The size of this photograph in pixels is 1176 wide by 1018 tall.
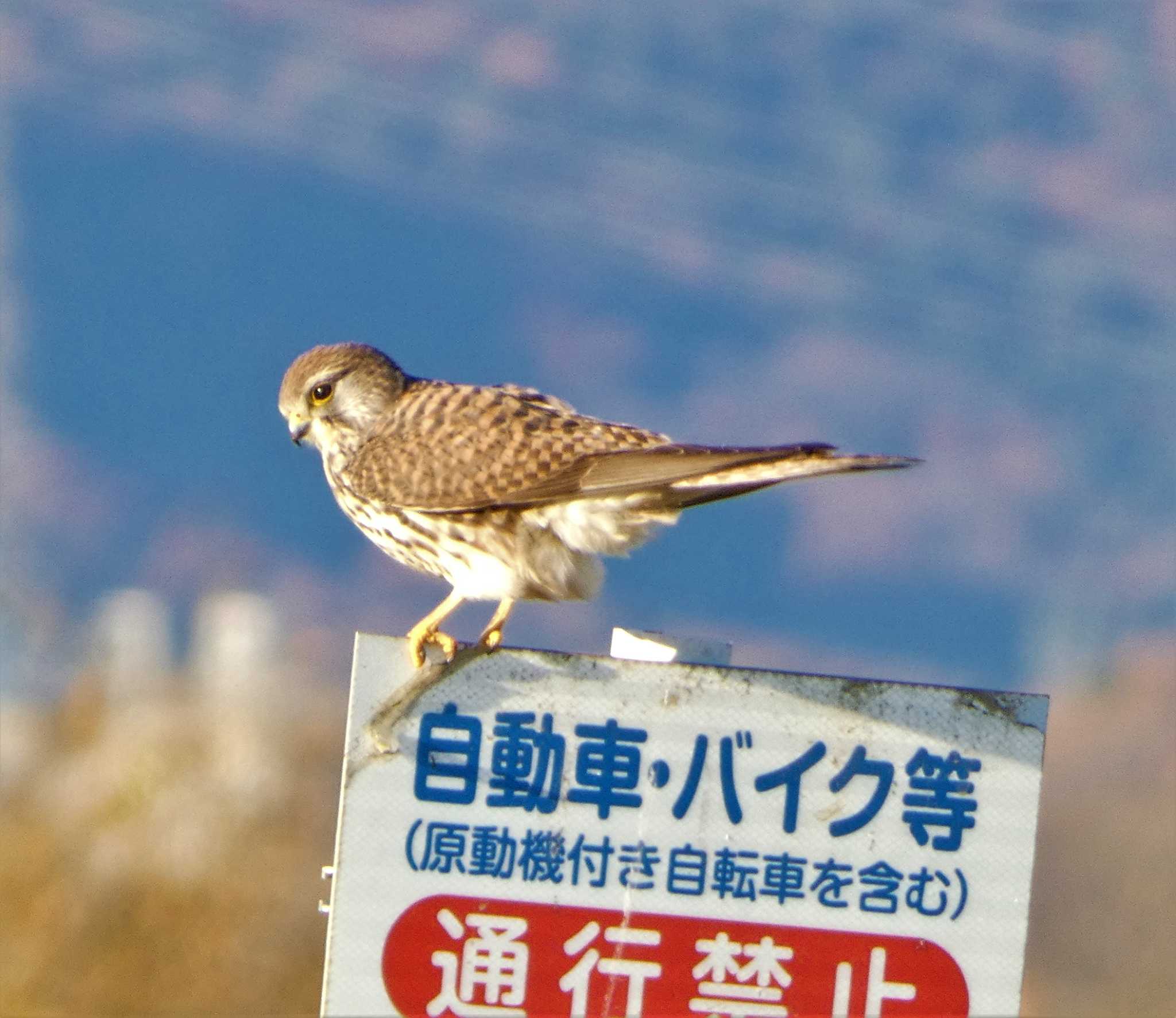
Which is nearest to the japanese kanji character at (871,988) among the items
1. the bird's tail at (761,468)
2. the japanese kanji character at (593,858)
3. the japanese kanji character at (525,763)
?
the japanese kanji character at (593,858)

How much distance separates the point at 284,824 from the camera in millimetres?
7133

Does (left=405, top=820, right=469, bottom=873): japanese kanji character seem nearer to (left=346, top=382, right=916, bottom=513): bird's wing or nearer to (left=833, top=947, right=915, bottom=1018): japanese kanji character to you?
(left=833, top=947, right=915, bottom=1018): japanese kanji character

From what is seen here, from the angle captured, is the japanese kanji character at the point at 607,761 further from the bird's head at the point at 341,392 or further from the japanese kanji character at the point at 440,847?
the bird's head at the point at 341,392

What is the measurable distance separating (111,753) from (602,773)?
4.99 meters

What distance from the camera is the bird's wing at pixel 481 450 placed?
377 centimetres

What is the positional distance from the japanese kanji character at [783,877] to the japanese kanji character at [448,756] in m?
0.47

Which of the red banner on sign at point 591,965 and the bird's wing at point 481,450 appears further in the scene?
the bird's wing at point 481,450

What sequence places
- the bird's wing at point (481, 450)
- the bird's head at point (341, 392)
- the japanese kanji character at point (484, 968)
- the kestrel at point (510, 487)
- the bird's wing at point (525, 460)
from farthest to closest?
1. the bird's head at point (341, 392)
2. the bird's wing at point (481, 450)
3. the kestrel at point (510, 487)
4. the bird's wing at point (525, 460)
5. the japanese kanji character at point (484, 968)

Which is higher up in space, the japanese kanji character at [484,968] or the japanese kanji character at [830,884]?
the japanese kanji character at [830,884]

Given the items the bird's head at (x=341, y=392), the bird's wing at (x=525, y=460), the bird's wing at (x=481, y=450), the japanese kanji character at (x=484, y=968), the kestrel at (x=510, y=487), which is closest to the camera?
the japanese kanji character at (x=484, y=968)

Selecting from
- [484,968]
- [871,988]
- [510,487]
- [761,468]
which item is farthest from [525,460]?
[871,988]

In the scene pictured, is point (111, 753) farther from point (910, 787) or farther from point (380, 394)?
point (910, 787)

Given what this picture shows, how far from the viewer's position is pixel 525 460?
3.80 meters

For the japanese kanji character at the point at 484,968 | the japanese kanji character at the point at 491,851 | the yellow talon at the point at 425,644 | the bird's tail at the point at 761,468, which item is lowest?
the japanese kanji character at the point at 484,968
